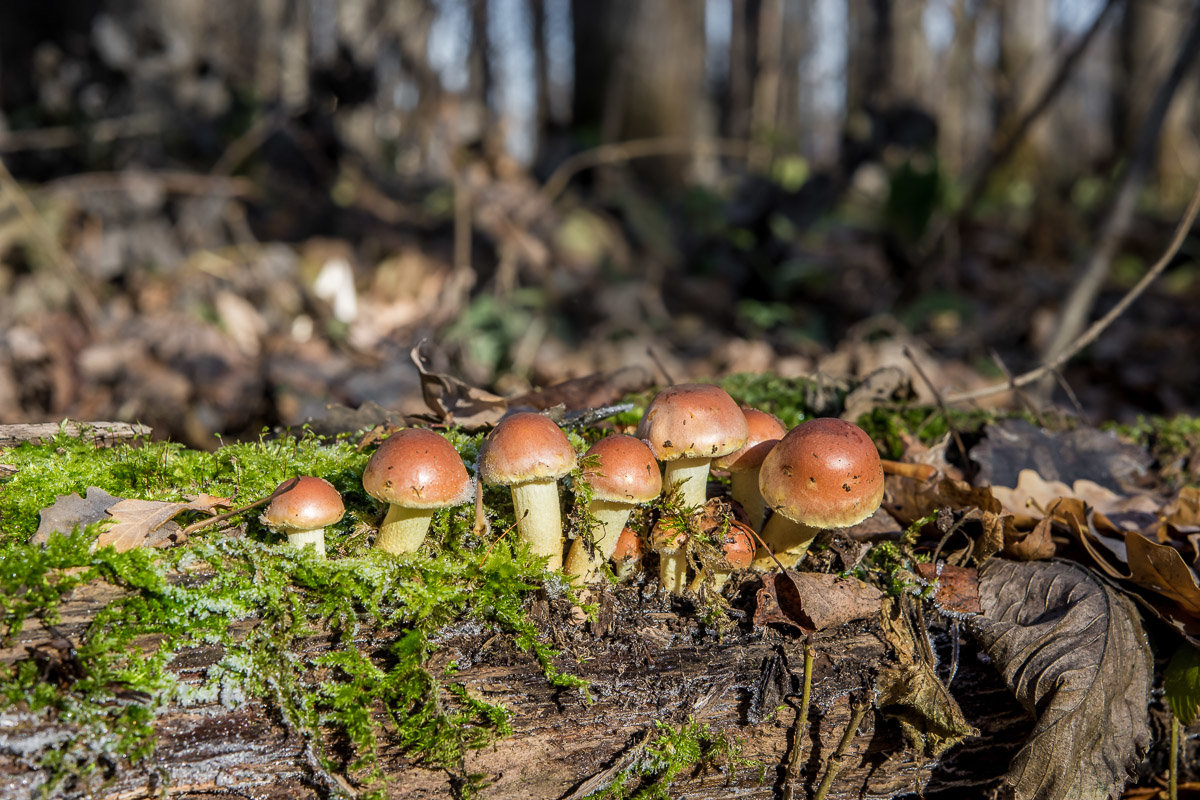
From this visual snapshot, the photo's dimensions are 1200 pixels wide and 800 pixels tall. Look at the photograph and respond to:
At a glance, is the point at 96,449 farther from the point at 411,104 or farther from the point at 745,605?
the point at 411,104

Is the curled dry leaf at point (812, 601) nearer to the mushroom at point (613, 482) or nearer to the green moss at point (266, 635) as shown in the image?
the mushroom at point (613, 482)

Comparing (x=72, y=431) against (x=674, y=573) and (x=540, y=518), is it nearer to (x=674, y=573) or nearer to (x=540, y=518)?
(x=540, y=518)

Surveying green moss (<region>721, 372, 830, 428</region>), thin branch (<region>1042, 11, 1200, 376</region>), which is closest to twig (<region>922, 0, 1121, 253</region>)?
thin branch (<region>1042, 11, 1200, 376</region>)

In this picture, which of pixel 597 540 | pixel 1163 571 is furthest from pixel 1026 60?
pixel 597 540

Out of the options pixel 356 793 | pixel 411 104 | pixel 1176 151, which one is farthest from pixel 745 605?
pixel 1176 151

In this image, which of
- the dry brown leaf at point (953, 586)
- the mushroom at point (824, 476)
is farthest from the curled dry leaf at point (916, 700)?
the mushroom at point (824, 476)
